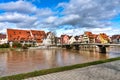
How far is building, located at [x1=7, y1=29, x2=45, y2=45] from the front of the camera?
7599 cm

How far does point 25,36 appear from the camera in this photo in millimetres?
78812

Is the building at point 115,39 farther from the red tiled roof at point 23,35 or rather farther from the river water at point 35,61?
the river water at point 35,61

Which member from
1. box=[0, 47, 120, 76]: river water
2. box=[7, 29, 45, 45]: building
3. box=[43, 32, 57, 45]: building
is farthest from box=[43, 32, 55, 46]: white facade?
box=[0, 47, 120, 76]: river water

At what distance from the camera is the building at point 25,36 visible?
75988mm

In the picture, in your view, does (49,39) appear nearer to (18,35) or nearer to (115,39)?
(18,35)

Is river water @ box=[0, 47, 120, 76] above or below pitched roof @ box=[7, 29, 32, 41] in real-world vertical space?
below

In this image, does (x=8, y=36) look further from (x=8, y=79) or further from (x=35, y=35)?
(x=8, y=79)

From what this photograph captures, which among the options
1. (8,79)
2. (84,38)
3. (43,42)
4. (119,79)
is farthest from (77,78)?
(84,38)

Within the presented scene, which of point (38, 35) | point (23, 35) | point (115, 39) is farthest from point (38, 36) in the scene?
point (115, 39)

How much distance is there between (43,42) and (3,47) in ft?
82.9

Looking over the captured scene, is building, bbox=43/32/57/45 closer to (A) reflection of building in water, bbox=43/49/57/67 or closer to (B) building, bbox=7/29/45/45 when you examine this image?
(B) building, bbox=7/29/45/45

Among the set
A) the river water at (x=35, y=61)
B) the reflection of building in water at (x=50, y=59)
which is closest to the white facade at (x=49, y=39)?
the river water at (x=35, y=61)

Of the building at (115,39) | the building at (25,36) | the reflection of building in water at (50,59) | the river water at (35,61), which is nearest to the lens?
the river water at (35,61)

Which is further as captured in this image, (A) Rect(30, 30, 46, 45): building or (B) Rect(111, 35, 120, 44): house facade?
(B) Rect(111, 35, 120, 44): house facade
